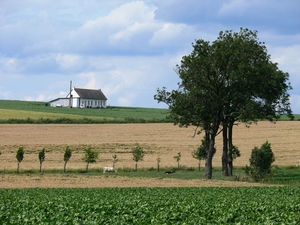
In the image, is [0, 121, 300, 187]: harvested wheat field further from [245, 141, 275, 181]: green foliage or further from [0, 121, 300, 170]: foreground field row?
[245, 141, 275, 181]: green foliage

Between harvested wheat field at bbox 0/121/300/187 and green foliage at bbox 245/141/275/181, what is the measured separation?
15.4 metres

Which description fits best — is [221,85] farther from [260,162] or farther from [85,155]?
[85,155]

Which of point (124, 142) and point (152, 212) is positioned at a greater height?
point (124, 142)

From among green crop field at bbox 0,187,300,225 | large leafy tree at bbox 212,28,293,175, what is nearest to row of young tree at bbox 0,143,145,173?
large leafy tree at bbox 212,28,293,175

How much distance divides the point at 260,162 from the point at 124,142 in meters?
36.1

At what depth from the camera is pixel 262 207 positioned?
86.8ft

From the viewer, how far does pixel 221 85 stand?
189ft

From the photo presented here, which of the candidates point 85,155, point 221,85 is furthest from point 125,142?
point 221,85

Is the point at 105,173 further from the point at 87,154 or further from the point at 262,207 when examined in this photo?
the point at 262,207

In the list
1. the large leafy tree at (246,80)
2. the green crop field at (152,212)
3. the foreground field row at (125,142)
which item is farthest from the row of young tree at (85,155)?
the green crop field at (152,212)

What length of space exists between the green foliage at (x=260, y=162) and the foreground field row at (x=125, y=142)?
15.4 metres

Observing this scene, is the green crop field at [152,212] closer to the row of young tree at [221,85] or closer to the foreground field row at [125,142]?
the row of young tree at [221,85]

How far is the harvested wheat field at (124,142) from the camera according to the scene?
7400cm

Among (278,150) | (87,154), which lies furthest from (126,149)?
(278,150)
